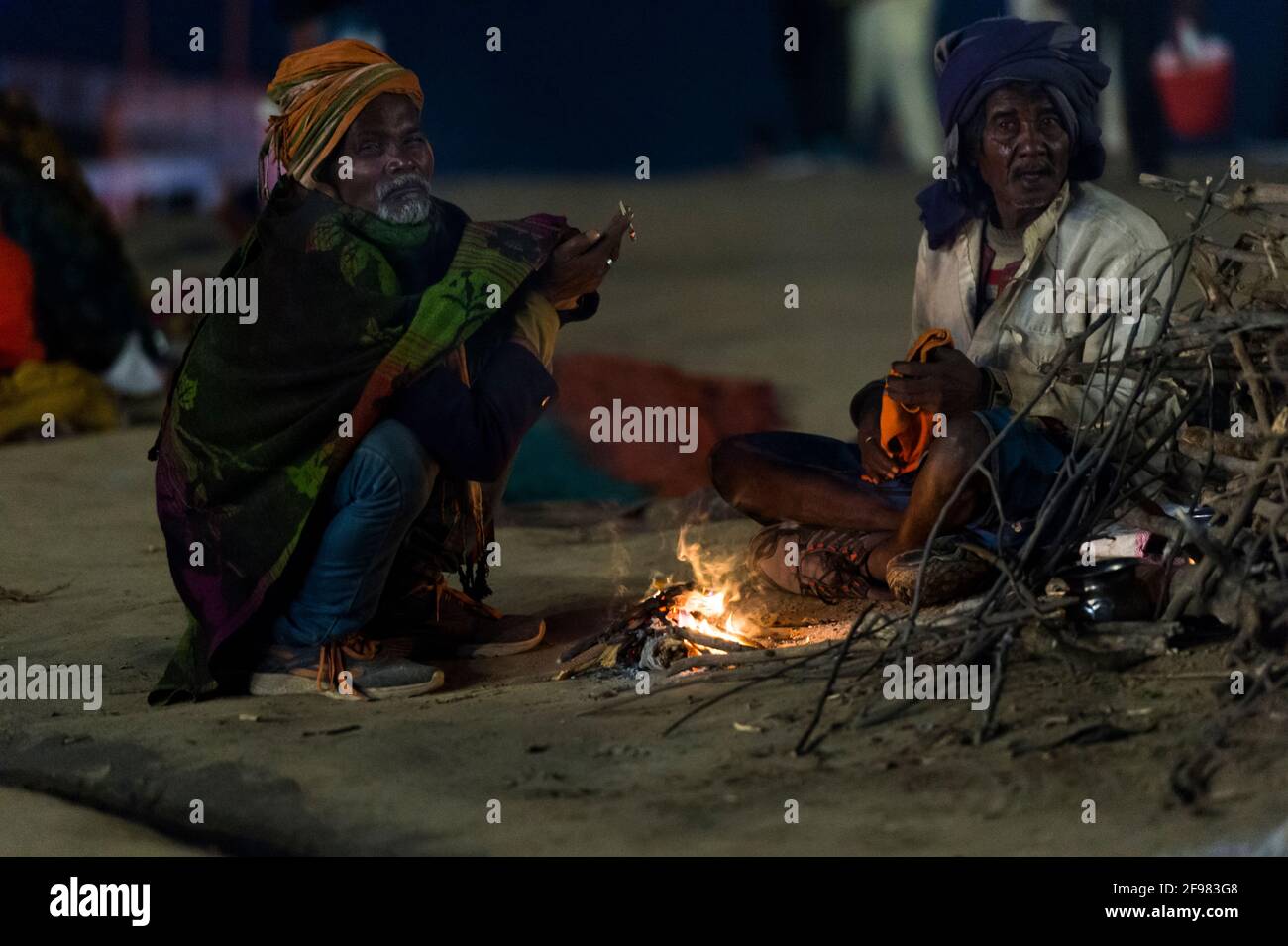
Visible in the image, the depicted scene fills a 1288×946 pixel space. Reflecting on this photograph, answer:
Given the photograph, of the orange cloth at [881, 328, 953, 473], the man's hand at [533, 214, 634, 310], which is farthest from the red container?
the man's hand at [533, 214, 634, 310]

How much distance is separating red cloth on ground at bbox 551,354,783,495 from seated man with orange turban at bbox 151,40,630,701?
246cm

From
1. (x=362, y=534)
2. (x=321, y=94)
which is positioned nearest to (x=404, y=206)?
(x=321, y=94)

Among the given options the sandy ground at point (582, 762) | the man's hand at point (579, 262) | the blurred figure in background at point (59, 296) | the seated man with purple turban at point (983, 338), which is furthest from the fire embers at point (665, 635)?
the blurred figure in background at point (59, 296)

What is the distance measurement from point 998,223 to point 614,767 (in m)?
2.31

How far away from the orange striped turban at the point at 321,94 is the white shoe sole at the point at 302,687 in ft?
4.07

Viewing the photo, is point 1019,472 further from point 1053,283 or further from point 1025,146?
point 1025,146

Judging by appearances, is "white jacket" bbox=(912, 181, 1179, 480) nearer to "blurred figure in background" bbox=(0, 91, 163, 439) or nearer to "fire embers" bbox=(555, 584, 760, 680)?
"fire embers" bbox=(555, 584, 760, 680)

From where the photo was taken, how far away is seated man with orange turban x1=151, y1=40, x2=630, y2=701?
457 cm

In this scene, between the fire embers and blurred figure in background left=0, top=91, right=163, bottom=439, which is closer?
the fire embers

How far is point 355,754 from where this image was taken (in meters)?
4.09

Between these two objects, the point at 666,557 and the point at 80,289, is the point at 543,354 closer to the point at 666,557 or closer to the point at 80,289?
the point at 666,557

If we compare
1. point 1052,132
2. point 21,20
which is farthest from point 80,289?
point 1052,132

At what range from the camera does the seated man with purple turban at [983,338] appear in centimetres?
478

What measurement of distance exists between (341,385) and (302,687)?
77 centimetres
